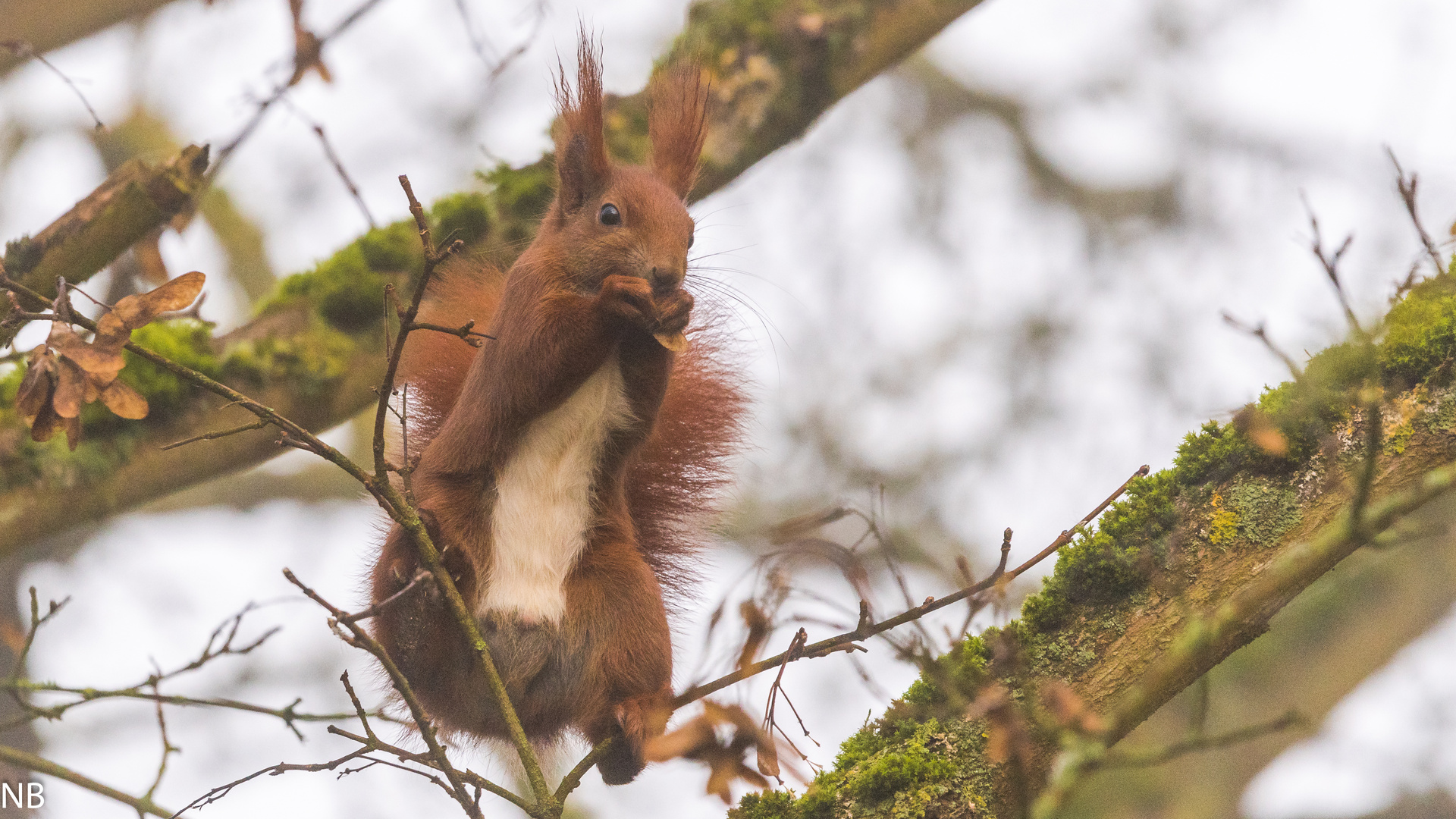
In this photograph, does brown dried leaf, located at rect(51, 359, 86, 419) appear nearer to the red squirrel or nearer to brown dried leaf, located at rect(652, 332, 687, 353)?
the red squirrel

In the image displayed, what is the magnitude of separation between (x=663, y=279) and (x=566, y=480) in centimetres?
46

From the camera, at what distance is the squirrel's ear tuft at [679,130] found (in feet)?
8.28

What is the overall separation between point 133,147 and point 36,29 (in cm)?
292

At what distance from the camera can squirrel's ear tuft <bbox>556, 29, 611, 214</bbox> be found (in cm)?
229

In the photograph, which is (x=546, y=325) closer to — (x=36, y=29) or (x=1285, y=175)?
(x=36, y=29)

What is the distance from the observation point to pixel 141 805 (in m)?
2.48

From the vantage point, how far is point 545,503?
2.19 m

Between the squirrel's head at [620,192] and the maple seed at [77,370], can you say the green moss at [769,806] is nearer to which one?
the squirrel's head at [620,192]

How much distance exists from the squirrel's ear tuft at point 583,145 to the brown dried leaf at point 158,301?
778 millimetres

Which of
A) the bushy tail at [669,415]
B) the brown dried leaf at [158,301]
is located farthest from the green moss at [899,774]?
the brown dried leaf at [158,301]

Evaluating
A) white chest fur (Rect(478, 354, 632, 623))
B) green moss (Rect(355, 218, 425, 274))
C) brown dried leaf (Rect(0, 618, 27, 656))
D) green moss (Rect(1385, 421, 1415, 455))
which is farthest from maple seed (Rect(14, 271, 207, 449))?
brown dried leaf (Rect(0, 618, 27, 656))

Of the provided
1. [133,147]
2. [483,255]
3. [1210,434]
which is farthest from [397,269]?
[133,147]

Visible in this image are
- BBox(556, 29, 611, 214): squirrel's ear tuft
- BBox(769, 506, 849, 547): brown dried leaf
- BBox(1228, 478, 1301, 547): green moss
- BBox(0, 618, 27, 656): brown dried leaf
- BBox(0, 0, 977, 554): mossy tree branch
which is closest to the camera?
BBox(769, 506, 849, 547): brown dried leaf

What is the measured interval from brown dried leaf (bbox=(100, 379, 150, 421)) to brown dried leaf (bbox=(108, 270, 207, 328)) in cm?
10
